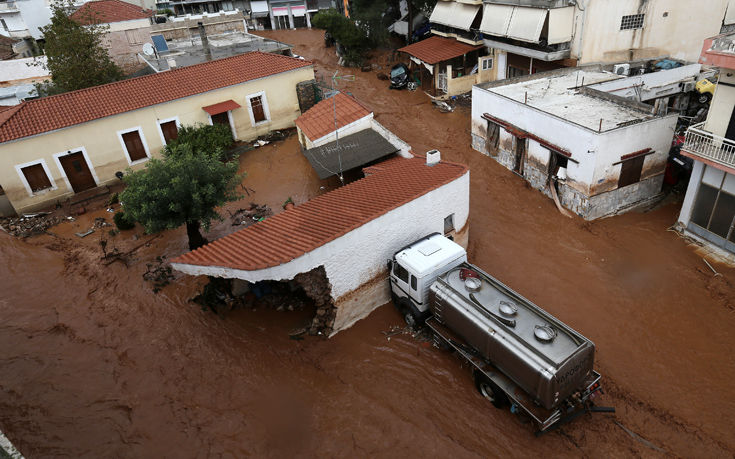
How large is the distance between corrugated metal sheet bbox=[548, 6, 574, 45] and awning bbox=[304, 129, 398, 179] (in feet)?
43.2

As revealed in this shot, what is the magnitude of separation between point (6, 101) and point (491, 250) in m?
36.2

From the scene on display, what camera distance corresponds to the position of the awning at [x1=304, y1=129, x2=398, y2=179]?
18.5 meters

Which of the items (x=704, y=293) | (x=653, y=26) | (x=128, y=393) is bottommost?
(x=704, y=293)

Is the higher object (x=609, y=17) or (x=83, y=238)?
(x=609, y=17)

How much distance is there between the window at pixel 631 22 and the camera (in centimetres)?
2509

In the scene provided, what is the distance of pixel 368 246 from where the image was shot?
13148 mm

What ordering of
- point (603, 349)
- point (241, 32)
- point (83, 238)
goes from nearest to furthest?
point (603, 349), point (83, 238), point (241, 32)

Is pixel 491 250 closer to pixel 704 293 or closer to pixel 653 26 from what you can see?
pixel 704 293

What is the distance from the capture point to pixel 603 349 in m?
12.8

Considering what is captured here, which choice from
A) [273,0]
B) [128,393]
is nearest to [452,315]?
[128,393]

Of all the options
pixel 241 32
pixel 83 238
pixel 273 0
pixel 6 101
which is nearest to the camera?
pixel 83 238

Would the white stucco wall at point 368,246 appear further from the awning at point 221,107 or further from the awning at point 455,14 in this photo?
the awning at point 455,14

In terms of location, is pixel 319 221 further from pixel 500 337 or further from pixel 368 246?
pixel 500 337

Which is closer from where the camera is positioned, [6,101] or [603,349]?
[603,349]
